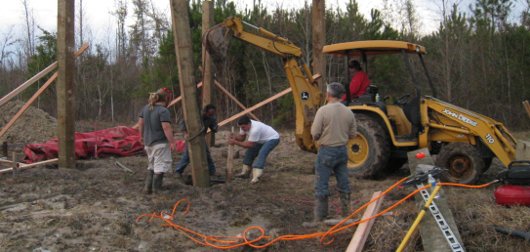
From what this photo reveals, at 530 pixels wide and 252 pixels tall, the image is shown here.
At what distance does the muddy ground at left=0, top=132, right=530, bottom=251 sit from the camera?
4758 millimetres

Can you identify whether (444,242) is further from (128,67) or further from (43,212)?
(128,67)

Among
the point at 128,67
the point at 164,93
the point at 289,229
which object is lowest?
the point at 289,229

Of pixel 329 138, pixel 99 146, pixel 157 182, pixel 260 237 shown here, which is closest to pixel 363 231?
pixel 260 237

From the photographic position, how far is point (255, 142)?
864 centimetres

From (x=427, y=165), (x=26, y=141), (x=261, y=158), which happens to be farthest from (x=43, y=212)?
(x=26, y=141)

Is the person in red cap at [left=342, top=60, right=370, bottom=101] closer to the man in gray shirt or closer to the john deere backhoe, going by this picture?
the john deere backhoe

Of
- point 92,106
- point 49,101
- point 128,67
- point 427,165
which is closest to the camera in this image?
point 427,165

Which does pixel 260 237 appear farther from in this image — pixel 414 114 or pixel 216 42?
pixel 414 114

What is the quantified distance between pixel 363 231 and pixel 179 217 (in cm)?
239

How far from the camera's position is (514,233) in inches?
175

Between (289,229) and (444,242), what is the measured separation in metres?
1.97

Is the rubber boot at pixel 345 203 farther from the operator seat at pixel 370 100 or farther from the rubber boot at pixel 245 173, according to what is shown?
the rubber boot at pixel 245 173

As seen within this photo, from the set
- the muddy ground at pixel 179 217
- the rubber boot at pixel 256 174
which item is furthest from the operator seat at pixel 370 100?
the rubber boot at pixel 256 174

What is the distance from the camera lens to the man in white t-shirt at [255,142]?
27.5 ft
